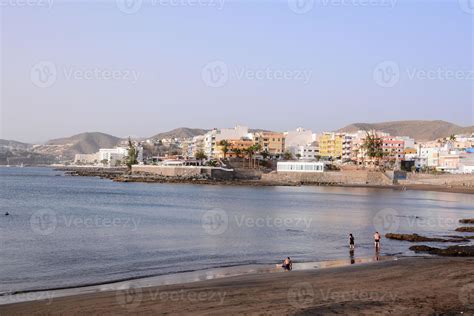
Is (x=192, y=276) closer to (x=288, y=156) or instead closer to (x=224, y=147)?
(x=224, y=147)

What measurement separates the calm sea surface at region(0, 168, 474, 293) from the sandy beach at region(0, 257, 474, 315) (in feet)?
13.9

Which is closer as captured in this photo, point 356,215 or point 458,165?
point 356,215

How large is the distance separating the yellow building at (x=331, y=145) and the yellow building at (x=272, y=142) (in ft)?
36.5

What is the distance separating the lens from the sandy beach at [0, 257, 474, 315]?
14289 millimetres

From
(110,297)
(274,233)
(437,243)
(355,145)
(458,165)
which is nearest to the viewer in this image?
(110,297)

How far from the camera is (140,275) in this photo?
2158 cm

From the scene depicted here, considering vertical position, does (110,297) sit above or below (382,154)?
below

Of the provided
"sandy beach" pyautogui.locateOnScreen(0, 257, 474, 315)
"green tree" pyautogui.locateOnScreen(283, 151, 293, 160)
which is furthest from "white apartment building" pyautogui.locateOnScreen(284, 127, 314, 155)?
"sandy beach" pyautogui.locateOnScreen(0, 257, 474, 315)

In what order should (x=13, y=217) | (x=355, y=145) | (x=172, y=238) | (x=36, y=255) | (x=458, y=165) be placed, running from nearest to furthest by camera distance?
1. (x=36, y=255)
2. (x=172, y=238)
3. (x=13, y=217)
4. (x=458, y=165)
5. (x=355, y=145)

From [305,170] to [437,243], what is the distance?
3668 inches

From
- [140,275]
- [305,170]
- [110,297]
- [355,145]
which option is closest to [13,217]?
[140,275]

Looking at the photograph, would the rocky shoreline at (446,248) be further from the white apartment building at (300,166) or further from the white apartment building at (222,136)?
the white apartment building at (222,136)

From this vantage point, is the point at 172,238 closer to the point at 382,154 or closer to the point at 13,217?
the point at 13,217

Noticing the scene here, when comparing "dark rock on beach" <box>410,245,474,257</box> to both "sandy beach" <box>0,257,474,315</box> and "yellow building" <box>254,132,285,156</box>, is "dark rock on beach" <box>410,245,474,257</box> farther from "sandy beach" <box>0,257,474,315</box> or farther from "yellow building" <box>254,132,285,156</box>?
"yellow building" <box>254,132,285,156</box>
